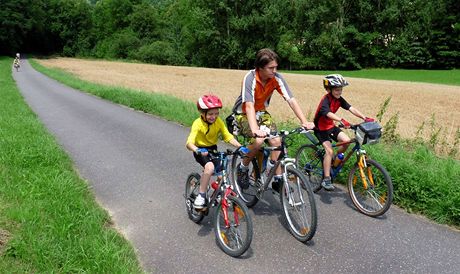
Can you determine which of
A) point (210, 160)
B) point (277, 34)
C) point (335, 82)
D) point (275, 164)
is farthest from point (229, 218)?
point (277, 34)

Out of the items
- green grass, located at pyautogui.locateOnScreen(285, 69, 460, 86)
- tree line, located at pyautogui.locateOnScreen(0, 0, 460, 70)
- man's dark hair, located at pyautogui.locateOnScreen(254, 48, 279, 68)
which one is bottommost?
green grass, located at pyautogui.locateOnScreen(285, 69, 460, 86)

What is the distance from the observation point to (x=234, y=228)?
13.5 ft

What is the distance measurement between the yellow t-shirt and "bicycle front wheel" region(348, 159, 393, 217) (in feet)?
6.30

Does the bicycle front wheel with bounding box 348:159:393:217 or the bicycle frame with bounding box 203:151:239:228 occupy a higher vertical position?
the bicycle frame with bounding box 203:151:239:228

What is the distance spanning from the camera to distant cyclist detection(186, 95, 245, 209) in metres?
4.23

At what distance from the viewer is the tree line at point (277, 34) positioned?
5206cm

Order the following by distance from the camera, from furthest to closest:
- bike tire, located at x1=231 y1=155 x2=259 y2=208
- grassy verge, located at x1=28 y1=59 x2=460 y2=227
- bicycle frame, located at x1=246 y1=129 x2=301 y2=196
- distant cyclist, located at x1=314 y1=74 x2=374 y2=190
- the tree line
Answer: the tree line → distant cyclist, located at x1=314 y1=74 x2=374 y2=190 → bike tire, located at x1=231 y1=155 x2=259 y2=208 → grassy verge, located at x1=28 y1=59 x2=460 y2=227 → bicycle frame, located at x1=246 y1=129 x2=301 y2=196

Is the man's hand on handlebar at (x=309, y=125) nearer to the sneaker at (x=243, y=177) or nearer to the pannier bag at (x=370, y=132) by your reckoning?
the pannier bag at (x=370, y=132)

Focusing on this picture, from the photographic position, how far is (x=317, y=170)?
18.8 feet

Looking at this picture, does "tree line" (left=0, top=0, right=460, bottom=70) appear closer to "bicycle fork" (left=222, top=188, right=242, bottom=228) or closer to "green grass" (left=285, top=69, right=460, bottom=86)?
"green grass" (left=285, top=69, right=460, bottom=86)

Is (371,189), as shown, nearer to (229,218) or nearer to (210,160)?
(229,218)

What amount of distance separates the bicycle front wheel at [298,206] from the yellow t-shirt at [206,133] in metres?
0.87

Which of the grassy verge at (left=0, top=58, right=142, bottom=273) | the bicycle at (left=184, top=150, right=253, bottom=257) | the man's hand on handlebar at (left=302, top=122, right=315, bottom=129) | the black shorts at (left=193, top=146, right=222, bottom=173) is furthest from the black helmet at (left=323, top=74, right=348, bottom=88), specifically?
the grassy verge at (left=0, top=58, right=142, bottom=273)

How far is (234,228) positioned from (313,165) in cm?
216
